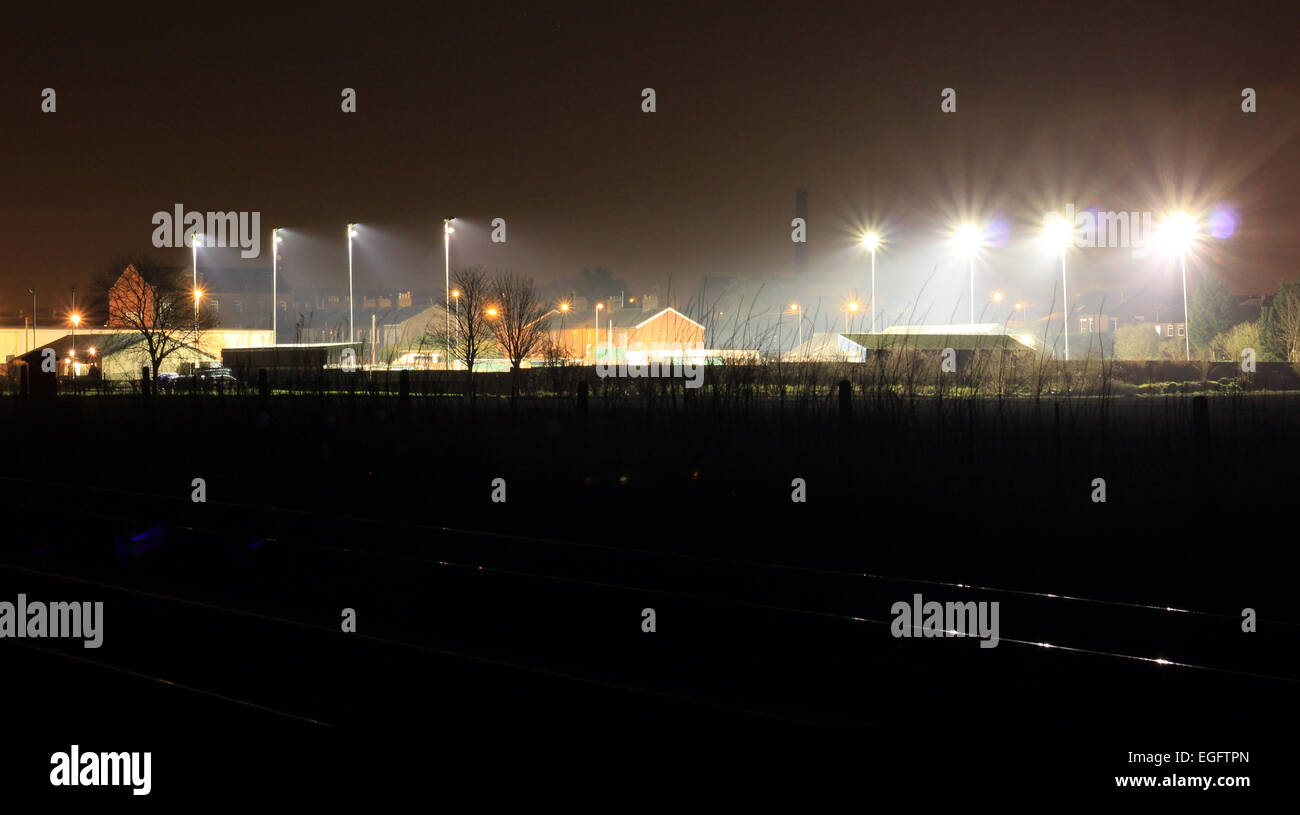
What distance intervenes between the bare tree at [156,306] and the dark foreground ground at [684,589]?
29393mm

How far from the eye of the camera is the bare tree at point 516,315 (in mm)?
41219

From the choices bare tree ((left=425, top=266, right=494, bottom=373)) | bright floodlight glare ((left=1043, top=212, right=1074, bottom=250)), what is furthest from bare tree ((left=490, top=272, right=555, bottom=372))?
bright floodlight glare ((left=1043, top=212, right=1074, bottom=250))

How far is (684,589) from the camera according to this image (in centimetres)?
960

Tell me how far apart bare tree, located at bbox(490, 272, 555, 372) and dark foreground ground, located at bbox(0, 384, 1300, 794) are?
2246 cm

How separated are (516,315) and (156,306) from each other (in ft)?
59.9

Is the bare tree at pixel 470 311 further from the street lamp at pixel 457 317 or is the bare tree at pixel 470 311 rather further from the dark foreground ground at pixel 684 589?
the dark foreground ground at pixel 684 589

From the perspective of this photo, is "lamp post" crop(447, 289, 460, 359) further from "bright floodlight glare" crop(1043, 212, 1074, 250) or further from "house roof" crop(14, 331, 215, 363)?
"bright floodlight glare" crop(1043, 212, 1074, 250)

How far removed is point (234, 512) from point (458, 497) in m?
3.24

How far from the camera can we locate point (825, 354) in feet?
159

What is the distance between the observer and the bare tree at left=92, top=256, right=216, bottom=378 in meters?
45.8

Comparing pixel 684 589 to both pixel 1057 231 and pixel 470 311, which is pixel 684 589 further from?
pixel 470 311

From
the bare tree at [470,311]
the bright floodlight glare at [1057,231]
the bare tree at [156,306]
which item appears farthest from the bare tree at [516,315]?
the bright floodlight glare at [1057,231]

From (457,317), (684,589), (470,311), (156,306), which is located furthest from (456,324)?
(684,589)
